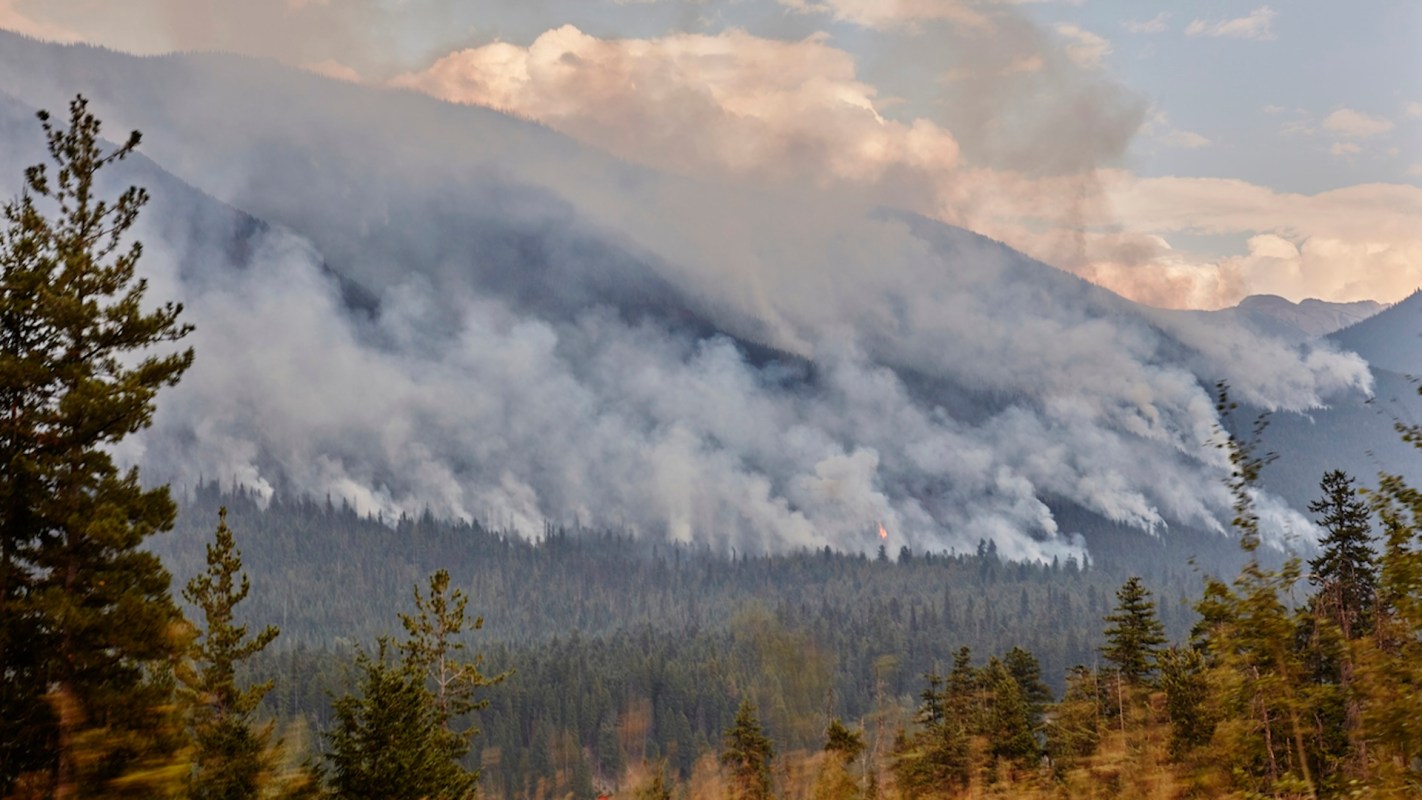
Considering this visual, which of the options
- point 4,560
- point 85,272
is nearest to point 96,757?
point 4,560

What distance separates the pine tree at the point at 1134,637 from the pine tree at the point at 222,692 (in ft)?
125

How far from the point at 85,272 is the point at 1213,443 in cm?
1634

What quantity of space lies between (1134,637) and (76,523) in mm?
48596

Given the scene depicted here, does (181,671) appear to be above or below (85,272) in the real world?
below

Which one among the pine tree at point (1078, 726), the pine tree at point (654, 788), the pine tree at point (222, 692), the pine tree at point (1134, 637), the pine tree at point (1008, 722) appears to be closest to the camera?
the pine tree at point (1078, 726)

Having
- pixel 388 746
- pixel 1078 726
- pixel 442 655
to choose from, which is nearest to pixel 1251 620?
pixel 1078 726

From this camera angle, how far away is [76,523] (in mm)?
13656

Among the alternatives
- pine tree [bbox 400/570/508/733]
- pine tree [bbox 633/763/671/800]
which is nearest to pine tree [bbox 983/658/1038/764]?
pine tree [bbox 633/763/671/800]

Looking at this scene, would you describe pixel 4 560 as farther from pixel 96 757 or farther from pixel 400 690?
pixel 400 690

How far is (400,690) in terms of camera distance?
2961cm

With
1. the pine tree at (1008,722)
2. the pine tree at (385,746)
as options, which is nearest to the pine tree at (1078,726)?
the pine tree at (1008,722)

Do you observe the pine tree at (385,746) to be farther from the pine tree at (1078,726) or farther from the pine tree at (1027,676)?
the pine tree at (1027,676)

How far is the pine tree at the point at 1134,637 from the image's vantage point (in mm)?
49172

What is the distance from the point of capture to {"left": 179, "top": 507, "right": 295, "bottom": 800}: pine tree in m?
→ 28.3
